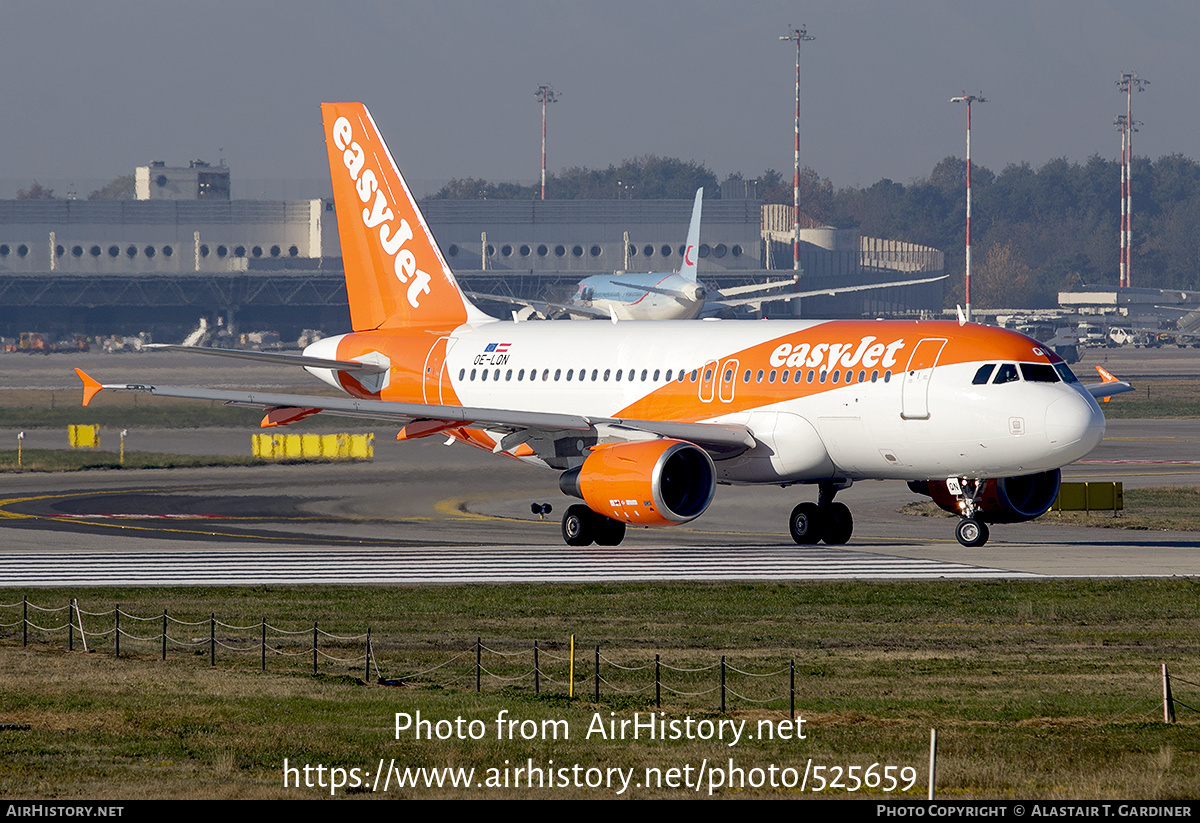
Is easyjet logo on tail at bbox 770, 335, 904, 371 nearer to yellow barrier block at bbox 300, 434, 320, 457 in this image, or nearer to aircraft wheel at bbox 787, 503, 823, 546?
aircraft wheel at bbox 787, 503, 823, 546

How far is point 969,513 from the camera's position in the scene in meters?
41.2

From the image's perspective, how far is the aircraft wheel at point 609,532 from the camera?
141 feet

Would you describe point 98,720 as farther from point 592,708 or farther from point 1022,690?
point 1022,690

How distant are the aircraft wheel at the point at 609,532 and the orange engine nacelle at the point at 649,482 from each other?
2.97m

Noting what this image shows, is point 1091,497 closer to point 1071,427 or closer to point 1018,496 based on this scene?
point 1018,496

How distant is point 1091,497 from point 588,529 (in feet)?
58.5

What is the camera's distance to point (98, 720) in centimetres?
2278

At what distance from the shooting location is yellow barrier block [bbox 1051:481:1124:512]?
5103 cm

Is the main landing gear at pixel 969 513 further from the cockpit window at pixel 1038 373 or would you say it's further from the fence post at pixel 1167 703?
the fence post at pixel 1167 703

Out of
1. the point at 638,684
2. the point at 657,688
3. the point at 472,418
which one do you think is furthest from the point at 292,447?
the point at 657,688

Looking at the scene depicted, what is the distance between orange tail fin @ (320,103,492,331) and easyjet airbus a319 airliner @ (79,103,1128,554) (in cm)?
173

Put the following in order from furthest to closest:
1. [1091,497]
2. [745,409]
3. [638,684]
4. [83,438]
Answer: [83,438]
[1091,497]
[745,409]
[638,684]

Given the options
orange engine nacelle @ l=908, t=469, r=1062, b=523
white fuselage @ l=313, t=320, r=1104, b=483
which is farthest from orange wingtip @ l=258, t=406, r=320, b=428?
orange engine nacelle @ l=908, t=469, r=1062, b=523
